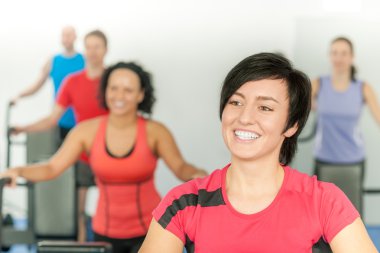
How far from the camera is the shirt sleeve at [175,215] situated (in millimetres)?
1615

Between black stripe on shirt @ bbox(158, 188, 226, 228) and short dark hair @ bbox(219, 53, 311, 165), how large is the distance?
0.66ft

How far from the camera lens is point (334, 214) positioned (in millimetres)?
1539

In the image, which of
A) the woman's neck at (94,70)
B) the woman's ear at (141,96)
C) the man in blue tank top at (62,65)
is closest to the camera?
the woman's ear at (141,96)

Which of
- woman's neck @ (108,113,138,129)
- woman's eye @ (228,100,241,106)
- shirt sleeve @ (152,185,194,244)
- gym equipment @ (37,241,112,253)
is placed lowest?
gym equipment @ (37,241,112,253)

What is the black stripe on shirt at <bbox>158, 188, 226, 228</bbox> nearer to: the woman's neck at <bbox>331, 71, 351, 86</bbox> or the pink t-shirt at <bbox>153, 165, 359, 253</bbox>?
the pink t-shirt at <bbox>153, 165, 359, 253</bbox>

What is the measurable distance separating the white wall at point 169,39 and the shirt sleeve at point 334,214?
13.1 ft

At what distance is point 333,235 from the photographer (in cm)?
154

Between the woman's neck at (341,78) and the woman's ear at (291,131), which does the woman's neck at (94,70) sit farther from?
the woman's ear at (291,131)

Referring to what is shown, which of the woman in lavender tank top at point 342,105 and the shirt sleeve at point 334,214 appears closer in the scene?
the shirt sleeve at point 334,214

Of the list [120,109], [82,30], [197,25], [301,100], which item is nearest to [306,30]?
[197,25]

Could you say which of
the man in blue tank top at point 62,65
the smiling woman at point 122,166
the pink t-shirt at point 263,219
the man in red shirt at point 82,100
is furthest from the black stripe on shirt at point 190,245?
the man in blue tank top at point 62,65

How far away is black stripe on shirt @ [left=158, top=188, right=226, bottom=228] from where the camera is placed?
63.9 inches

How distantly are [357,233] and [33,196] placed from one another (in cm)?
215

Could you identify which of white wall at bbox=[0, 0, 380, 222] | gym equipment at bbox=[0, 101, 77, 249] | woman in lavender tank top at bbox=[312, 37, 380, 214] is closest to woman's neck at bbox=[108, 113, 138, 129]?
gym equipment at bbox=[0, 101, 77, 249]
